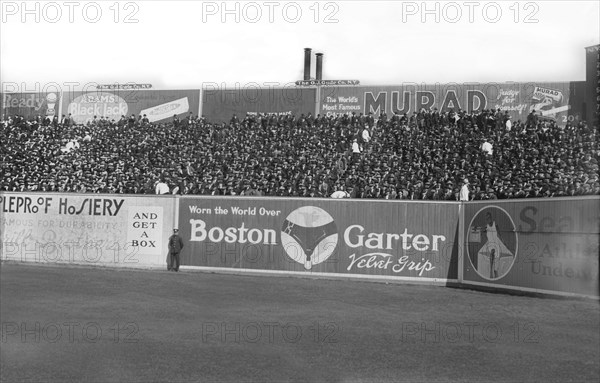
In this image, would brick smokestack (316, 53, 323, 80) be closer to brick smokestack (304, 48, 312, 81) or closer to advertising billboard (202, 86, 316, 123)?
brick smokestack (304, 48, 312, 81)

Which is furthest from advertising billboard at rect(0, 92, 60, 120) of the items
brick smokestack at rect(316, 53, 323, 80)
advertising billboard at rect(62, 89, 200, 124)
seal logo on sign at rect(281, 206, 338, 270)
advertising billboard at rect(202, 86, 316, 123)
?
seal logo on sign at rect(281, 206, 338, 270)

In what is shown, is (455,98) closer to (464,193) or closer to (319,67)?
(319,67)

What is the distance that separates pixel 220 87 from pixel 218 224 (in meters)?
19.5

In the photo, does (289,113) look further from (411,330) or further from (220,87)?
(411,330)

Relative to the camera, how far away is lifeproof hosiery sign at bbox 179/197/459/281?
2361 centimetres

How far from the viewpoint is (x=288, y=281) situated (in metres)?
23.2

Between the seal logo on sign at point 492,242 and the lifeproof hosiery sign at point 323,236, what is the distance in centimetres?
120

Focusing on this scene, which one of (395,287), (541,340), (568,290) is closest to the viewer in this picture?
(541,340)

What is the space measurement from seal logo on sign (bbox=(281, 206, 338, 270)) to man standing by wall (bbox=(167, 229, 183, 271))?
4405 millimetres

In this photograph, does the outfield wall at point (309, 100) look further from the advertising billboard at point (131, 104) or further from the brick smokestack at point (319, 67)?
the brick smokestack at point (319, 67)

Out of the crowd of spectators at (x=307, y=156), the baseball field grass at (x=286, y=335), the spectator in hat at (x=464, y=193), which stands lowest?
the baseball field grass at (x=286, y=335)

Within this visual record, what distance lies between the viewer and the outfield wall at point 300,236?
20.2 m

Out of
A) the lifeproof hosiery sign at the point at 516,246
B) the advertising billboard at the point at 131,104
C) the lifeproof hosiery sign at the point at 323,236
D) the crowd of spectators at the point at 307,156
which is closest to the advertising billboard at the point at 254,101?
the advertising billboard at the point at 131,104

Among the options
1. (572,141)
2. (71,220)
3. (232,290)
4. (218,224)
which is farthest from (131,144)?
(572,141)
